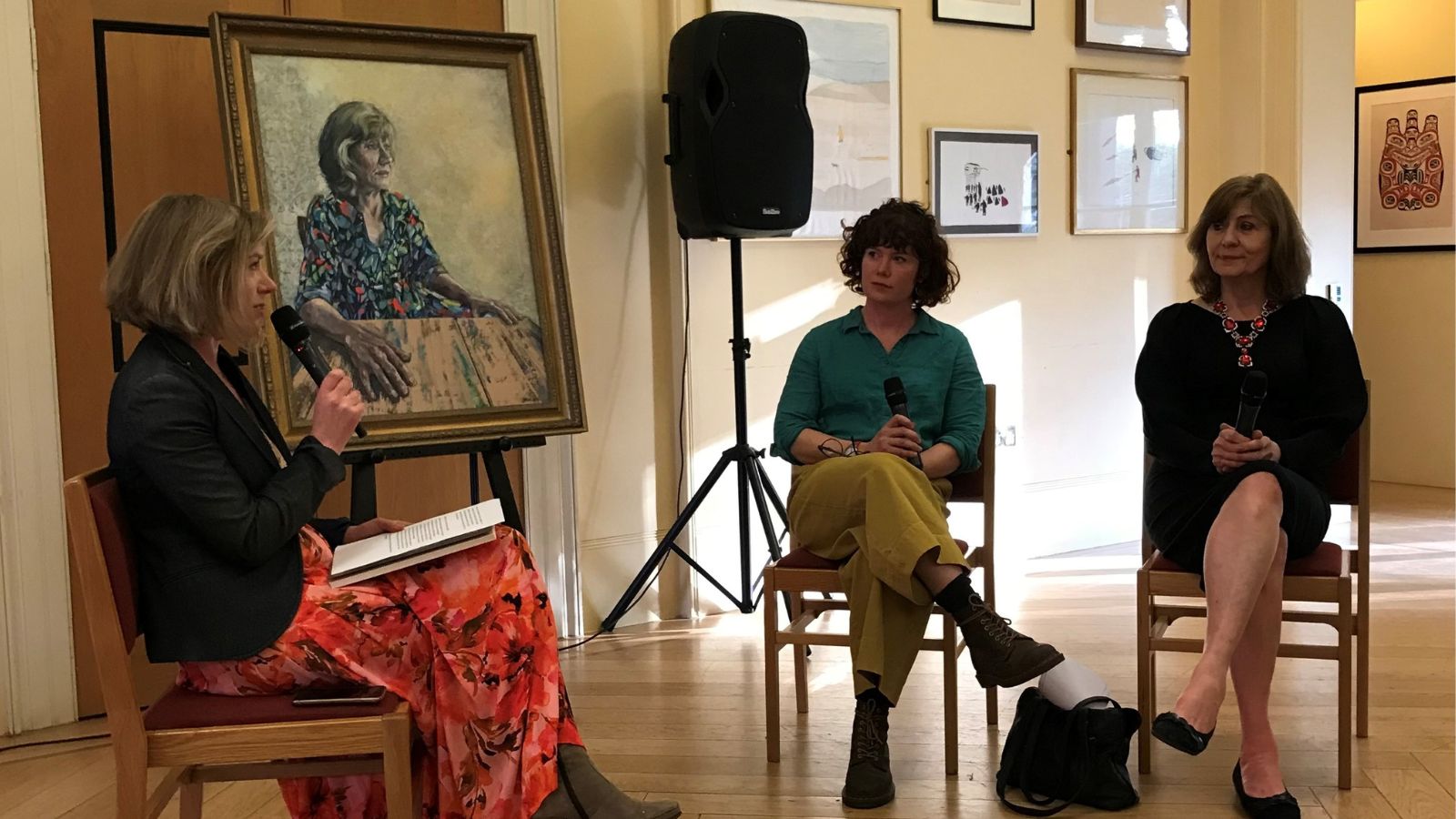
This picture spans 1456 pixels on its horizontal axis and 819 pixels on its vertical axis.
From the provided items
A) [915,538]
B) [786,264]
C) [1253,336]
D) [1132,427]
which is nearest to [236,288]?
[915,538]

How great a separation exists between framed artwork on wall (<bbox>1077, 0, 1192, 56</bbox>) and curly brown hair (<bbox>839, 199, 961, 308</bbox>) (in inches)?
82.2

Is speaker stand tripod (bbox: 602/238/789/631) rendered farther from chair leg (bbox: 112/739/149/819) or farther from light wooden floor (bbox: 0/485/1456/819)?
chair leg (bbox: 112/739/149/819)

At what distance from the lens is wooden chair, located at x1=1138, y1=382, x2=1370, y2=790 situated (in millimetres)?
2645

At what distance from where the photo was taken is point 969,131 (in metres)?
4.58

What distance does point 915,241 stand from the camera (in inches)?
119

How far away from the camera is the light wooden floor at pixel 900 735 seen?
2646 mm

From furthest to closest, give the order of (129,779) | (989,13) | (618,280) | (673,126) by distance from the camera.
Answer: (989,13) < (618,280) < (673,126) < (129,779)

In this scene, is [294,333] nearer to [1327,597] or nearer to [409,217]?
[409,217]

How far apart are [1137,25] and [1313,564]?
283cm

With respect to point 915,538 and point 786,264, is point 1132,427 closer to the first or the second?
point 786,264

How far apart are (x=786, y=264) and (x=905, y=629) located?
73.7 inches

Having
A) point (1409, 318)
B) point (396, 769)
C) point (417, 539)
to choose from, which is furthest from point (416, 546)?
point (1409, 318)

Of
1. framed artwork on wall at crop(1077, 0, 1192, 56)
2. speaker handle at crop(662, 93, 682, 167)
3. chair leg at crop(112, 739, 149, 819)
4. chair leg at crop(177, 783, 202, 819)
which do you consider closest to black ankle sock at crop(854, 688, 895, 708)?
chair leg at crop(177, 783, 202, 819)

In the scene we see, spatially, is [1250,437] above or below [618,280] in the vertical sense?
below
